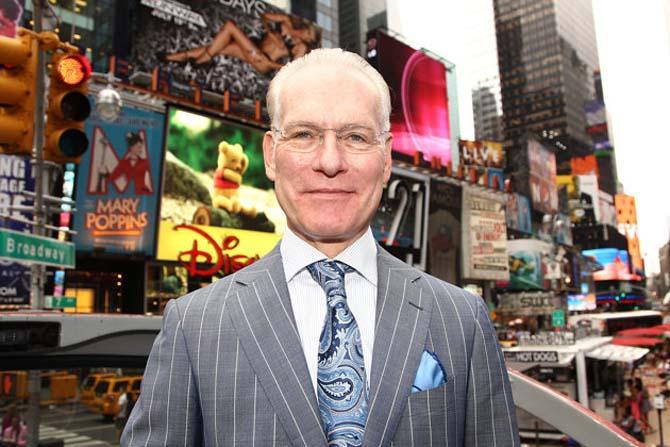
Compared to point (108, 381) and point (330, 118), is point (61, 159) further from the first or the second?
point (330, 118)

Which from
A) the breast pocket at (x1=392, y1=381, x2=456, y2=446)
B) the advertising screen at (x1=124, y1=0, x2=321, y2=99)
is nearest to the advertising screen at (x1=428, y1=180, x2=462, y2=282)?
the advertising screen at (x1=124, y1=0, x2=321, y2=99)

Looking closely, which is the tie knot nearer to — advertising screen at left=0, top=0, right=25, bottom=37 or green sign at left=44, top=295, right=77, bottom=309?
green sign at left=44, top=295, right=77, bottom=309

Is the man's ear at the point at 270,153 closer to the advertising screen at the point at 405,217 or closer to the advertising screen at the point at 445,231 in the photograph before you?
the advertising screen at the point at 405,217

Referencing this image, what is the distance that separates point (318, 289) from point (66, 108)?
462 cm

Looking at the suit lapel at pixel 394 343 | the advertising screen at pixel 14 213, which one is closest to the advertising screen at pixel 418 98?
the advertising screen at pixel 14 213

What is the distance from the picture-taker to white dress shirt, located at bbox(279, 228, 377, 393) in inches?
73.3

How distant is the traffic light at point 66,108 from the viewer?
17.7 ft

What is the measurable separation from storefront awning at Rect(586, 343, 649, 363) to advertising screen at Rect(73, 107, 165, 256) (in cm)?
1873

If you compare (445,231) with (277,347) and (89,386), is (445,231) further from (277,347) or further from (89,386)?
(277,347)

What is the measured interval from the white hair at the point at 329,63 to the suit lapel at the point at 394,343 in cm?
58

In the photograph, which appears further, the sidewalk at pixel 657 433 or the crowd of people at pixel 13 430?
the sidewalk at pixel 657 433

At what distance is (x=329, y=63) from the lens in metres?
1.94

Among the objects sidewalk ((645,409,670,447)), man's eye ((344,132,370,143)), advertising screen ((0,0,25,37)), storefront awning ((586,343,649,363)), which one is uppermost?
advertising screen ((0,0,25,37))

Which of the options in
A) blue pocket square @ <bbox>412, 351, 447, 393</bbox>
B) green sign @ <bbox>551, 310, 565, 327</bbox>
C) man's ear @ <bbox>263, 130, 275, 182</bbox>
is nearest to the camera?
blue pocket square @ <bbox>412, 351, 447, 393</bbox>
